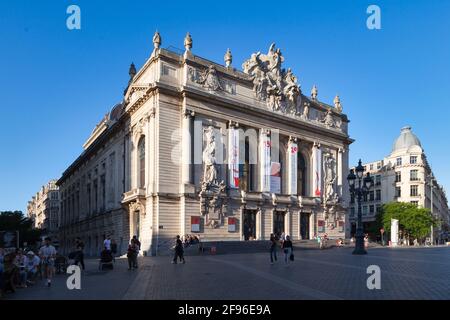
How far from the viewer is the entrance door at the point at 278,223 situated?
1916 inches

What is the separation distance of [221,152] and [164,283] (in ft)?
96.2

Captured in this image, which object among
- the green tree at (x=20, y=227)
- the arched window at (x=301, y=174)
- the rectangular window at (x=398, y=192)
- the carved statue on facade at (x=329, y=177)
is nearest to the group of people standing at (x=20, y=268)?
the arched window at (x=301, y=174)

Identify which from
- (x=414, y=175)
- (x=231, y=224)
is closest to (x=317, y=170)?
(x=231, y=224)

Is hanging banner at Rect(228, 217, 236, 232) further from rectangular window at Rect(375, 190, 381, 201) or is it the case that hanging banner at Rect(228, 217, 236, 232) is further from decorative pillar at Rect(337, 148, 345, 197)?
rectangular window at Rect(375, 190, 381, 201)

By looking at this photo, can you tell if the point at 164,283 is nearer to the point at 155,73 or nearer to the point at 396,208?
the point at 155,73

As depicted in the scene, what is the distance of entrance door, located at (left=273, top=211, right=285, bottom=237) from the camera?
48.7 meters

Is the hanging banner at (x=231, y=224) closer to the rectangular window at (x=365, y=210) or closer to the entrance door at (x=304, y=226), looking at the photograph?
the entrance door at (x=304, y=226)

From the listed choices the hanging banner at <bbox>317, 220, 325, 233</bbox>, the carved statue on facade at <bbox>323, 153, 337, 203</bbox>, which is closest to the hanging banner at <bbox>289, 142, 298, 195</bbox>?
the hanging banner at <bbox>317, 220, 325, 233</bbox>

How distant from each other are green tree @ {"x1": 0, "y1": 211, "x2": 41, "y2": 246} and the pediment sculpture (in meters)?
50.9

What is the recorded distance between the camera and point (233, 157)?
147 feet

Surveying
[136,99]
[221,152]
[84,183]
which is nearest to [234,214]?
[221,152]

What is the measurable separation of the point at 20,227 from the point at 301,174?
53.0 m

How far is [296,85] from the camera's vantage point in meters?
53.4

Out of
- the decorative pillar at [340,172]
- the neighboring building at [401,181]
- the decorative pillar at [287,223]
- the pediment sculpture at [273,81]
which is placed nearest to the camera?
the pediment sculpture at [273,81]
